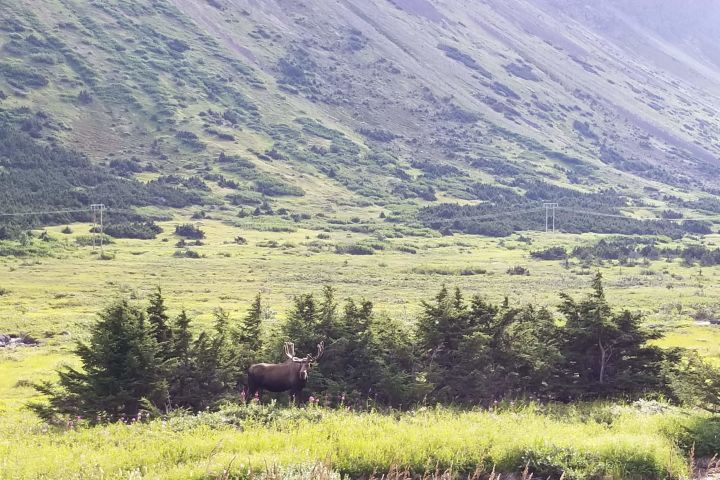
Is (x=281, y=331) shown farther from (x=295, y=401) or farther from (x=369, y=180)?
(x=369, y=180)

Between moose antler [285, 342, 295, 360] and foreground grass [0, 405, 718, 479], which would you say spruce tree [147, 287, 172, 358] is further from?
moose antler [285, 342, 295, 360]

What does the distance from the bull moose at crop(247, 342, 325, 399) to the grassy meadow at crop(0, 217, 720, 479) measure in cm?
175

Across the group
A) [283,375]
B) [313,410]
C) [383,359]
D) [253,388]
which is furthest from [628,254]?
[313,410]

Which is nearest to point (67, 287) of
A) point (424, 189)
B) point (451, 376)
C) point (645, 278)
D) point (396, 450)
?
point (451, 376)

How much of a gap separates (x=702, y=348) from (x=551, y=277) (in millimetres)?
47050

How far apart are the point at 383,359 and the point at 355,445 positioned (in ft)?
18.9

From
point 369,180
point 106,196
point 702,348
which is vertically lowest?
point 702,348

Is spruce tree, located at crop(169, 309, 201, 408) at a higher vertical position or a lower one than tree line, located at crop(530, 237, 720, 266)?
lower

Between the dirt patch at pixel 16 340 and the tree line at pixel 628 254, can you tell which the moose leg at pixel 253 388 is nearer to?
the dirt patch at pixel 16 340

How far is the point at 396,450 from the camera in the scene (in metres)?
11.2

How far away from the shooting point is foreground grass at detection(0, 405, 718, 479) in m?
10.7

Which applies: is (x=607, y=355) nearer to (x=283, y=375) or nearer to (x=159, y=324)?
(x=283, y=375)

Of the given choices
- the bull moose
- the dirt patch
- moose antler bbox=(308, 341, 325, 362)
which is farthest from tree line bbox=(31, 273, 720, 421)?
the dirt patch

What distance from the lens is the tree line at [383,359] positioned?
1559cm
